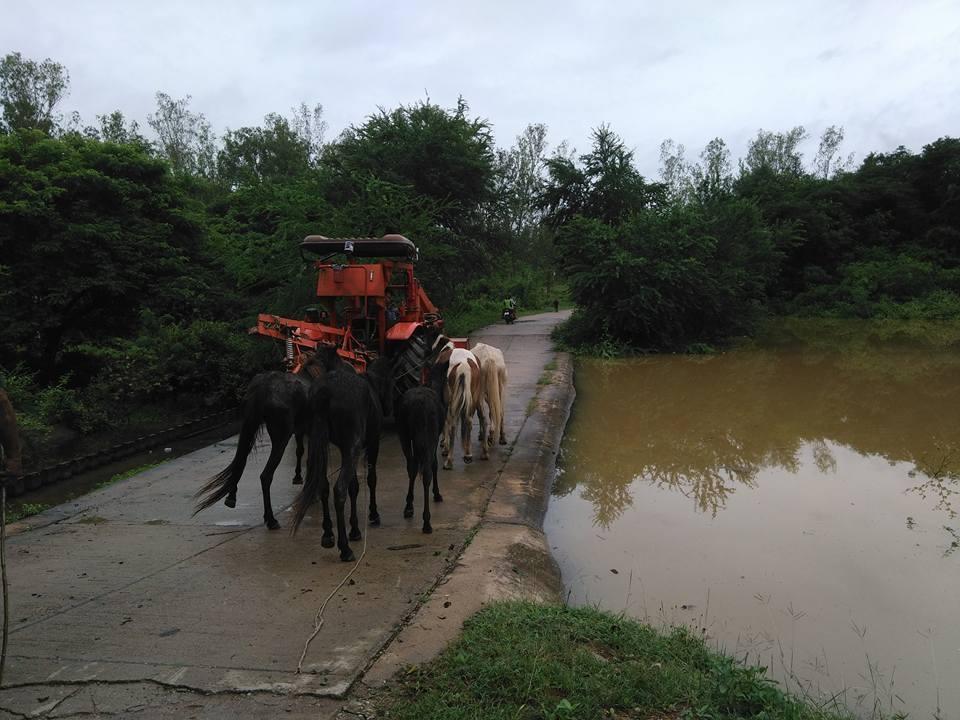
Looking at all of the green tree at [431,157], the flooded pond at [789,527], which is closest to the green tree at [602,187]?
the green tree at [431,157]

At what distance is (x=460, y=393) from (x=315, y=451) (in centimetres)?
258

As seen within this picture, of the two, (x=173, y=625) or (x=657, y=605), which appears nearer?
(x=173, y=625)

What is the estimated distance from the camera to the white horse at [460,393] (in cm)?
698

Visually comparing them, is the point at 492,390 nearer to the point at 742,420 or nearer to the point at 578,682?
the point at 742,420

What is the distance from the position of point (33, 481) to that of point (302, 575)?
6087mm

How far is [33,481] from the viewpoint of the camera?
27.1ft

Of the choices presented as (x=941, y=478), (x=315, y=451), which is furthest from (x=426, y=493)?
(x=941, y=478)

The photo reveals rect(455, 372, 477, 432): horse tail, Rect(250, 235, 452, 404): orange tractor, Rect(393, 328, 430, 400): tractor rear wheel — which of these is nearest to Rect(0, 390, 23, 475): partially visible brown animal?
Rect(250, 235, 452, 404): orange tractor

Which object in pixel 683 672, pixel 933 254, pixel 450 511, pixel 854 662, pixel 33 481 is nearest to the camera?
pixel 683 672

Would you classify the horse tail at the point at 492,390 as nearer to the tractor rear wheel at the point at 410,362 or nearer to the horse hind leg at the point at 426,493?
the tractor rear wheel at the point at 410,362

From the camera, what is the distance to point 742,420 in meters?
10.1

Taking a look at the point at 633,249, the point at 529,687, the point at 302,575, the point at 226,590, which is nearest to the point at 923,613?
the point at 529,687

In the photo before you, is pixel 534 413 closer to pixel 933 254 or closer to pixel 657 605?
pixel 657 605

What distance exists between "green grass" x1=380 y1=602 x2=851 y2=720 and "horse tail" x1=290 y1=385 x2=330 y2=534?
5.43 feet
